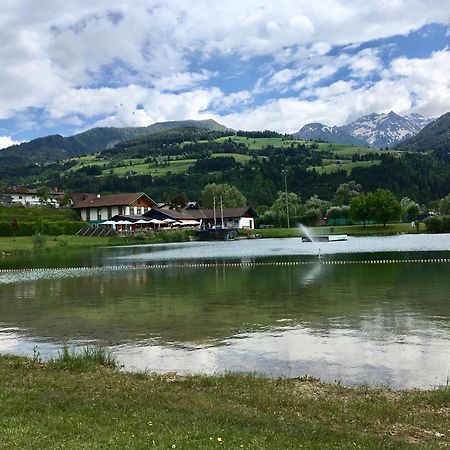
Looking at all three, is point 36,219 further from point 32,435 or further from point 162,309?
point 32,435

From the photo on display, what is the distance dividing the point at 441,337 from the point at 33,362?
44.9 feet

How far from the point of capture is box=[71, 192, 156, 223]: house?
16488 cm

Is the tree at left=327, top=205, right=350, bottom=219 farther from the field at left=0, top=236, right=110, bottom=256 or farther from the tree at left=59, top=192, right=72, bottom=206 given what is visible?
the tree at left=59, top=192, right=72, bottom=206

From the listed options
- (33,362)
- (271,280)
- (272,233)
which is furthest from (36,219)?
(33,362)

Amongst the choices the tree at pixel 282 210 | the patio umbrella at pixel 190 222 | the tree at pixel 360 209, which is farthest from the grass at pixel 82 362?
the tree at pixel 282 210

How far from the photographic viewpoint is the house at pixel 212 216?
166 m

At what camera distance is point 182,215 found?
174 meters

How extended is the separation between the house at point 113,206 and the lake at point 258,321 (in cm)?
11740

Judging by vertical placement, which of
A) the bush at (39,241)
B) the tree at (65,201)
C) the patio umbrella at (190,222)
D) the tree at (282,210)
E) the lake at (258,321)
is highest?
the tree at (65,201)

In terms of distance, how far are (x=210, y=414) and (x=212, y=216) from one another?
16887 cm

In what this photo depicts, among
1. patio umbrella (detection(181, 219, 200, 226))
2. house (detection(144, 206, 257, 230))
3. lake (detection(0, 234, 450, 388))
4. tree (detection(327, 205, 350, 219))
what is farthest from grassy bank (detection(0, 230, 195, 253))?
tree (detection(327, 205, 350, 219))

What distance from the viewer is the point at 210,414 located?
10922mm

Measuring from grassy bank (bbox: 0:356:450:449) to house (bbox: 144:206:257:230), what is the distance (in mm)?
150418

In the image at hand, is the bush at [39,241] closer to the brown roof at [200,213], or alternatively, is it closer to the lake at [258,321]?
the lake at [258,321]
